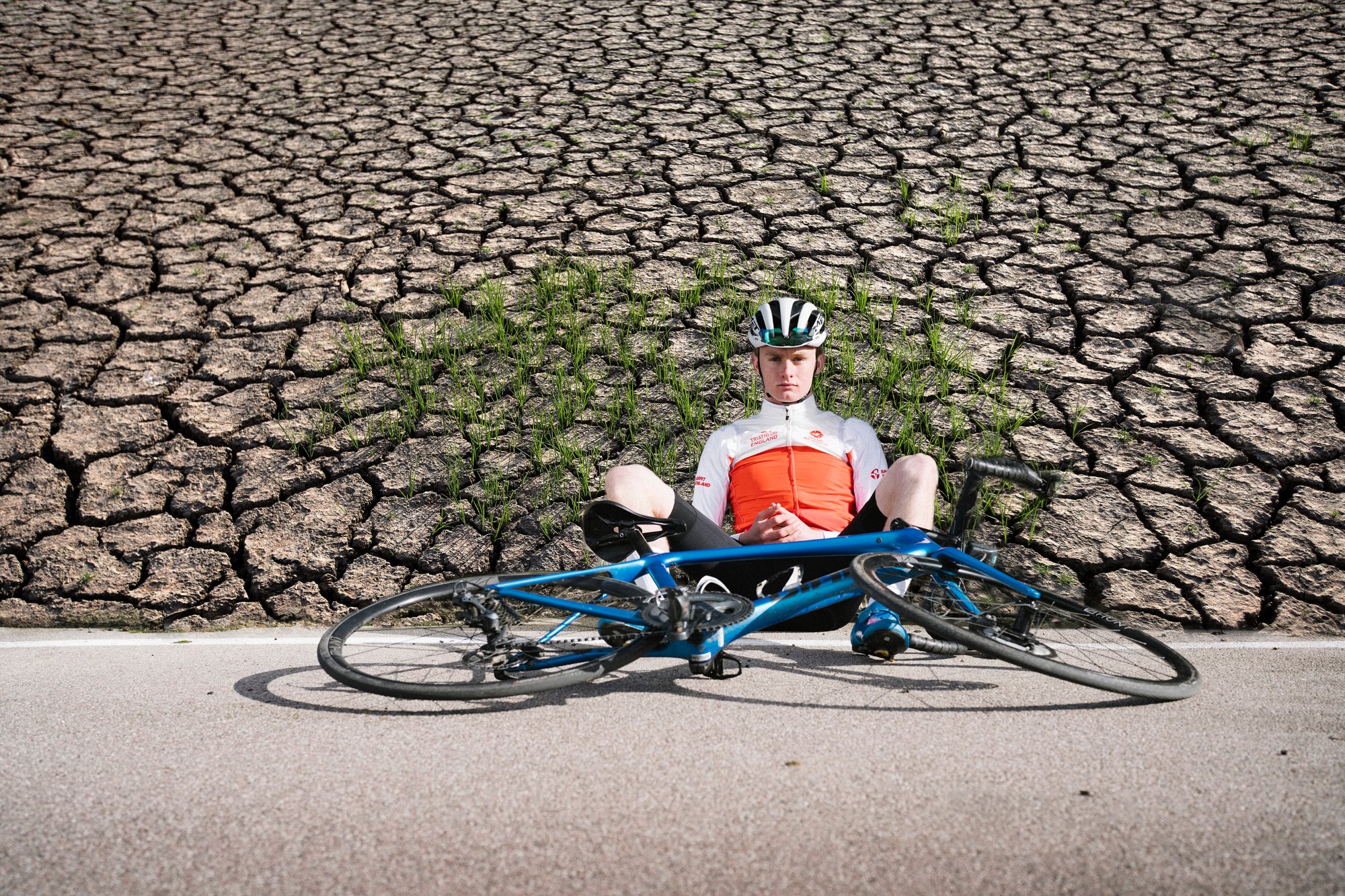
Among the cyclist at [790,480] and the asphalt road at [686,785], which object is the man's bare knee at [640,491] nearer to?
the cyclist at [790,480]

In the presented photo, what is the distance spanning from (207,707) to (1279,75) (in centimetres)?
718

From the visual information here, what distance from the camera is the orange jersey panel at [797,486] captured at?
109 inches

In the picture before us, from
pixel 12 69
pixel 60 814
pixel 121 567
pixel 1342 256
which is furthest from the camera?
pixel 12 69

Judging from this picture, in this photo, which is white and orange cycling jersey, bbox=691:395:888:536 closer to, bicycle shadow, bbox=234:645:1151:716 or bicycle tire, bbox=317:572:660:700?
bicycle shadow, bbox=234:645:1151:716

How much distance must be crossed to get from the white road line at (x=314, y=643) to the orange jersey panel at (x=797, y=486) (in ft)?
1.10

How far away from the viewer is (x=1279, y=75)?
6316 mm

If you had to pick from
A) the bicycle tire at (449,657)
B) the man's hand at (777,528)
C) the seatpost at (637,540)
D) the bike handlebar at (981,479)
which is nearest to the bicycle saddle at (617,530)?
Result: the seatpost at (637,540)

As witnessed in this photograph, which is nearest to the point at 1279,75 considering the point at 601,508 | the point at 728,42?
the point at 728,42

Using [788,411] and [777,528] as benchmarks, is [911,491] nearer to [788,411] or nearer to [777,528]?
[777,528]

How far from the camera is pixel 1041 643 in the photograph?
2.27m

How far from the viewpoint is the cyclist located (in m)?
2.48

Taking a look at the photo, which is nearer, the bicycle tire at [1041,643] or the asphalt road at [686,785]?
the asphalt road at [686,785]

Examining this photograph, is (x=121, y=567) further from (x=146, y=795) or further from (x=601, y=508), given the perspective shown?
(x=601, y=508)

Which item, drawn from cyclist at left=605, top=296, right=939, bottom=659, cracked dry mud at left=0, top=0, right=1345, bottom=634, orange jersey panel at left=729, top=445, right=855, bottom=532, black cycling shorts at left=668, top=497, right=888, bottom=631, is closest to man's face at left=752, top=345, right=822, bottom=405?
cyclist at left=605, top=296, right=939, bottom=659
